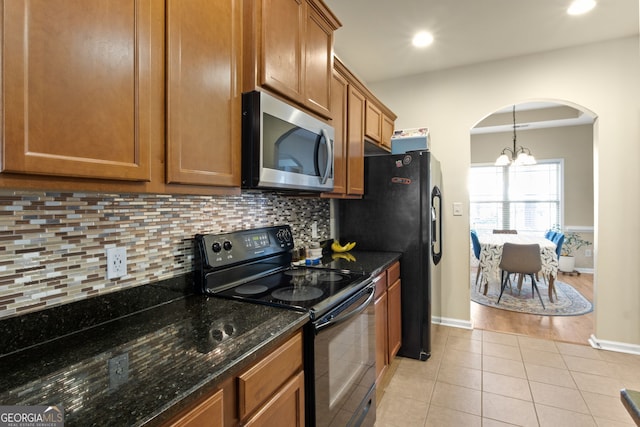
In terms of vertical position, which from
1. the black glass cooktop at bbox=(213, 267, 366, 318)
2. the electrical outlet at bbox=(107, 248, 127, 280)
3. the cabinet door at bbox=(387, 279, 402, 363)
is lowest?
the cabinet door at bbox=(387, 279, 402, 363)

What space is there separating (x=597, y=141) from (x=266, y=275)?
3.09 meters

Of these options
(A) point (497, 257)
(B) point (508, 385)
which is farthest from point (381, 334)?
(A) point (497, 257)

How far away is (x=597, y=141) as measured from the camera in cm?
280

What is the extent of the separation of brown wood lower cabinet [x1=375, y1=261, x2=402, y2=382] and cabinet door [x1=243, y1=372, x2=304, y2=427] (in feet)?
3.23

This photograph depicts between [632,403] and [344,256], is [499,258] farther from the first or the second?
[632,403]

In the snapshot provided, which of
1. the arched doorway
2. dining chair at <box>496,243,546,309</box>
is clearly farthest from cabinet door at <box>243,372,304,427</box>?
the arched doorway

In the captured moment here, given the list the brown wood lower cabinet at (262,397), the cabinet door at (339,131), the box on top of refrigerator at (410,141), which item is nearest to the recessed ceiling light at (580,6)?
the box on top of refrigerator at (410,141)

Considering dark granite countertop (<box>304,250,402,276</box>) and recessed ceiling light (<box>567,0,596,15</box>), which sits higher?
recessed ceiling light (<box>567,0,596,15</box>)

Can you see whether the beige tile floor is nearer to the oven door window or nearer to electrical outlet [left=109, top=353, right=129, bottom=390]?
the oven door window

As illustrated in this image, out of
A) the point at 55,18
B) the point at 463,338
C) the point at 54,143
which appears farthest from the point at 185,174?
the point at 463,338

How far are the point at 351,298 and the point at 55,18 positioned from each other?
4.64 ft

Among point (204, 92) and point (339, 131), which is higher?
point (339, 131)

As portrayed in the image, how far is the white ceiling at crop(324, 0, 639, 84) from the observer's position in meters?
2.28

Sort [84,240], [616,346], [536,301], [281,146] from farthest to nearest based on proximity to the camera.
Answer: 1. [536,301]
2. [616,346]
3. [281,146]
4. [84,240]
